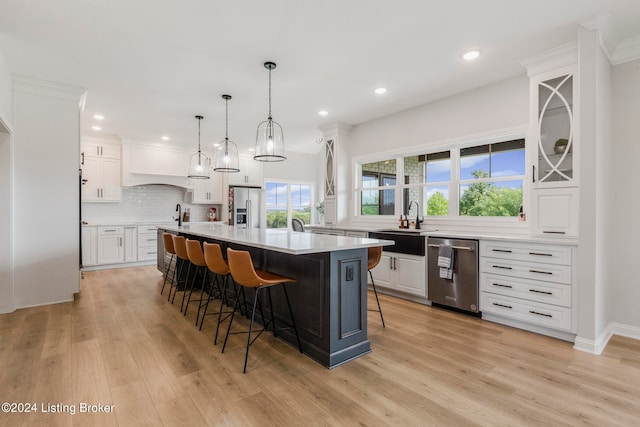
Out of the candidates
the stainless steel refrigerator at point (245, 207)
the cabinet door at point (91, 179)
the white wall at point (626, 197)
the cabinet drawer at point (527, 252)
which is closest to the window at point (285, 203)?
the stainless steel refrigerator at point (245, 207)

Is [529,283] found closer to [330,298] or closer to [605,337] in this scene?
[605,337]

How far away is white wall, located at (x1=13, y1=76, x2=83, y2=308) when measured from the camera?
149 inches

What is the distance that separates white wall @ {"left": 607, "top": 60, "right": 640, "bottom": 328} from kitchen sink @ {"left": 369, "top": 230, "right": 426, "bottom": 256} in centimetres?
179

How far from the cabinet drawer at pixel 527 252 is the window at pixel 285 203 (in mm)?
5652

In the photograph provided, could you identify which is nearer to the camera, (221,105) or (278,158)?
(278,158)

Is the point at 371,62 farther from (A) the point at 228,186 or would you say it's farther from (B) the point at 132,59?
(A) the point at 228,186

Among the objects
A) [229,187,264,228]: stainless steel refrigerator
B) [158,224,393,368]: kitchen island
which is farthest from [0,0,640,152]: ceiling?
[229,187,264,228]: stainless steel refrigerator

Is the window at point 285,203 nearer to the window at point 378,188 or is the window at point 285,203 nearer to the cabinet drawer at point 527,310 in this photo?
the window at point 378,188

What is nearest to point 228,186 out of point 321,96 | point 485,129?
point 321,96

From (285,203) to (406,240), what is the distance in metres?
4.77

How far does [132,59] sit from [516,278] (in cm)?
439

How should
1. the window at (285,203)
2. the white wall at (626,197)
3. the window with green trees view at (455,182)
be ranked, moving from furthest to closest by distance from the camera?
the window at (285,203) → the window with green trees view at (455,182) → the white wall at (626,197)

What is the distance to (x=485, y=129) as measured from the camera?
157 inches

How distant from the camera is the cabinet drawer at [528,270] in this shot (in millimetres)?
2889
